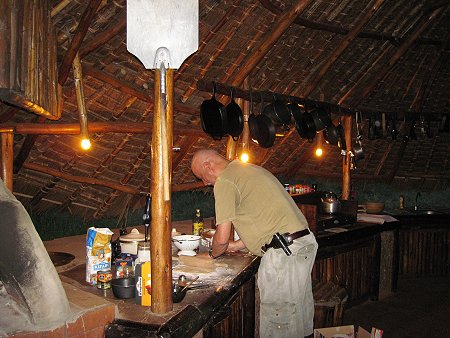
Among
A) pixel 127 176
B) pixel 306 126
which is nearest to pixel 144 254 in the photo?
pixel 306 126

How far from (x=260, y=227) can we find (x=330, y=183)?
648 cm

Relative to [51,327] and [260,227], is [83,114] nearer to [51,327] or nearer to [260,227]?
[260,227]

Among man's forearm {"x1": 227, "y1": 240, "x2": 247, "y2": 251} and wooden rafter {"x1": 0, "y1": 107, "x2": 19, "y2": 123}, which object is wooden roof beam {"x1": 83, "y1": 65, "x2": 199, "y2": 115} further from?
Result: man's forearm {"x1": 227, "y1": 240, "x2": 247, "y2": 251}

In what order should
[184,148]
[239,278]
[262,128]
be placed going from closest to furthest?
[239,278] → [262,128] → [184,148]

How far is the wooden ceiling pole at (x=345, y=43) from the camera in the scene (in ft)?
19.0

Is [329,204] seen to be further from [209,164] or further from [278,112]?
[209,164]

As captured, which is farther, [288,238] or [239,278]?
[288,238]

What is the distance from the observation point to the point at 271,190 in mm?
3262

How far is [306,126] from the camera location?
226 inches

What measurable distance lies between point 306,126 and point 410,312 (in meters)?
2.60

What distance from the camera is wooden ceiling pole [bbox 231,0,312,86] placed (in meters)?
4.95

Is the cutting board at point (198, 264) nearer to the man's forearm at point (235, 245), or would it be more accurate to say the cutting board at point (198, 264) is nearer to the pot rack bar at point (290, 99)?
the man's forearm at point (235, 245)

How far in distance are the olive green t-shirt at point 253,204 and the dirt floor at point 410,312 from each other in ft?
8.09

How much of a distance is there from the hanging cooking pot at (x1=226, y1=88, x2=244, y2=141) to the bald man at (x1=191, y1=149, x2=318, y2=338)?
1.73 meters
